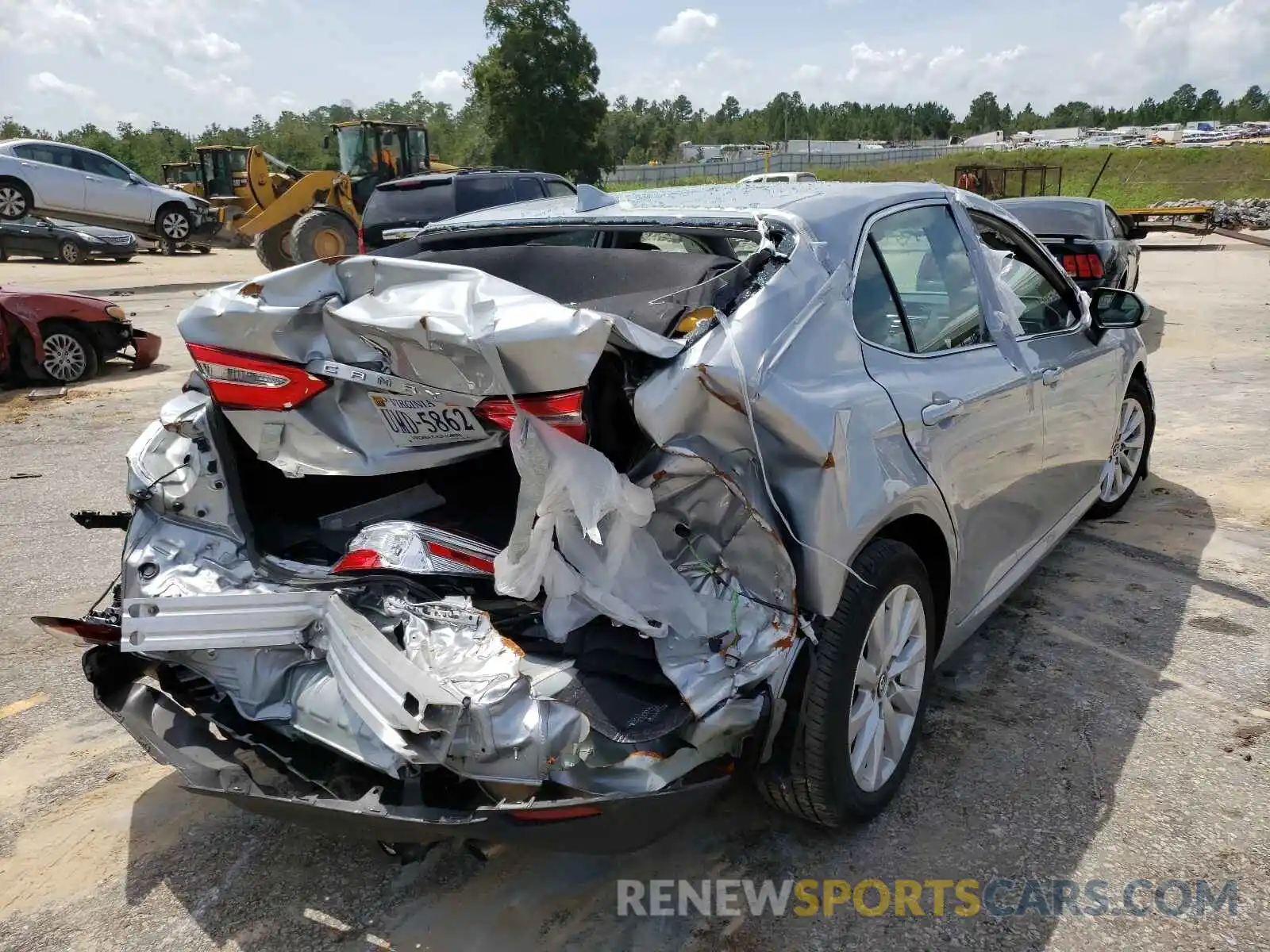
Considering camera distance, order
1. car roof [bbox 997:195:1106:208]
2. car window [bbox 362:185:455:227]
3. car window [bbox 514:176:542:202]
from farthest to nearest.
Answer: car window [bbox 514:176:542:202] → car window [bbox 362:185:455:227] → car roof [bbox 997:195:1106:208]

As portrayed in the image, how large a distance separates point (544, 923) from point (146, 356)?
30.9 ft

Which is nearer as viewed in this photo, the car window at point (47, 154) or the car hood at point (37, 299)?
the car hood at point (37, 299)

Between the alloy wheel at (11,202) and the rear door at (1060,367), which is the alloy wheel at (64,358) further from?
the alloy wheel at (11,202)

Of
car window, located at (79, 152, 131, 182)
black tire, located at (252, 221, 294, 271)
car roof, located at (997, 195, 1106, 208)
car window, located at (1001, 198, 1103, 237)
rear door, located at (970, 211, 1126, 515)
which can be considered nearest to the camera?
rear door, located at (970, 211, 1126, 515)

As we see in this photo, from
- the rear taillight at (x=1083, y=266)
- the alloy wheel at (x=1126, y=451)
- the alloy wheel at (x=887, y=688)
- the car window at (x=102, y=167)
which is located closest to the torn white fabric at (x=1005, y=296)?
the alloy wheel at (x=887, y=688)

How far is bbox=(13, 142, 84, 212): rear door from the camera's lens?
65.9 ft

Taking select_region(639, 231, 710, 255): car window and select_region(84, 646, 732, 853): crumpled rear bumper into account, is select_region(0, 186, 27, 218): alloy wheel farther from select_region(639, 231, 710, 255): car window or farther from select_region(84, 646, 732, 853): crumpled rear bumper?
select_region(84, 646, 732, 853): crumpled rear bumper

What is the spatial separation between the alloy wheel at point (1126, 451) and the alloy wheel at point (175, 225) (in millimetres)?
22692

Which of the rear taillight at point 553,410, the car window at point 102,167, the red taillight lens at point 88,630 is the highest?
the car window at point 102,167

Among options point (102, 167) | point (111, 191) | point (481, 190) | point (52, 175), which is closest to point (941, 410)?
point (481, 190)

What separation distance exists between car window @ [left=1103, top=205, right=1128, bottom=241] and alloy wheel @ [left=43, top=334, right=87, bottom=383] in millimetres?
11419

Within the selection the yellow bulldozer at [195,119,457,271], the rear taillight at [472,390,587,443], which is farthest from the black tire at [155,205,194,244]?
the rear taillight at [472,390,587,443]

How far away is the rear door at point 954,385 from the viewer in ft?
9.14

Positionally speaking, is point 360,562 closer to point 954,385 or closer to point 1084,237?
point 954,385
